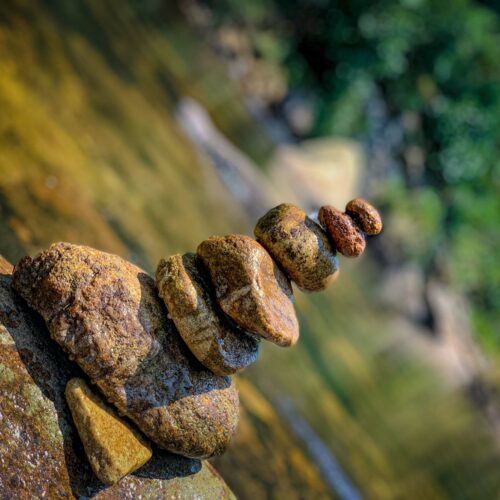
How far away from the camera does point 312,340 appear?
10.8 meters

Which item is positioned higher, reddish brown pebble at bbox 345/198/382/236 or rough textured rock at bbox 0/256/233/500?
reddish brown pebble at bbox 345/198/382/236

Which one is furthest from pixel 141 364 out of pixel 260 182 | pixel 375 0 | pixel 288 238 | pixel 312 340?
pixel 375 0

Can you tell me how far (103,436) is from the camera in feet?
12.4

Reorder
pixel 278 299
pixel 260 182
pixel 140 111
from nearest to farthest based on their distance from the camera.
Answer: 1. pixel 278 299
2. pixel 140 111
3. pixel 260 182

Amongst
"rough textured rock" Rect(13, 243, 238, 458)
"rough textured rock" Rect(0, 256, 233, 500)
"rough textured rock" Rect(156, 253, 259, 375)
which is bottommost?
"rough textured rock" Rect(0, 256, 233, 500)

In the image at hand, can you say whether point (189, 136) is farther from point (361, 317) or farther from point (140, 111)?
point (361, 317)

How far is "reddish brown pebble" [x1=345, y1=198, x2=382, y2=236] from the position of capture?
13.8 ft

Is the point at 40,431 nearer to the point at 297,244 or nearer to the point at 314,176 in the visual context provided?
the point at 297,244

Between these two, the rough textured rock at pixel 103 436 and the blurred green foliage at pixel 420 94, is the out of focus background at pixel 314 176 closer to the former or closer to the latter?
the blurred green foliage at pixel 420 94

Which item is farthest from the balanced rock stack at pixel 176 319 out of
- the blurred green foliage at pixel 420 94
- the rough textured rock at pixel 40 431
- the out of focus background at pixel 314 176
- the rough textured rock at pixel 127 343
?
the blurred green foliage at pixel 420 94

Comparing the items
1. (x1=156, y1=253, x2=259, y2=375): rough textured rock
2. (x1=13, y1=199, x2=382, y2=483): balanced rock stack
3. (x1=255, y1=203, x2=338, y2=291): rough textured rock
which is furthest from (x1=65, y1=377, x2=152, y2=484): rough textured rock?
(x1=255, y1=203, x2=338, y2=291): rough textured rock

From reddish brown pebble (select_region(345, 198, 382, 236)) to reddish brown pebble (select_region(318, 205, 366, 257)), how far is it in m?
0.05

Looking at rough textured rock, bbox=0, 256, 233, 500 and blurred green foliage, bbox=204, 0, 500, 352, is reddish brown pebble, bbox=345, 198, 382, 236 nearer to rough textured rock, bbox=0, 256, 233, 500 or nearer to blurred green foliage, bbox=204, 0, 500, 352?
rough textured rock, bbox=0, 256, 233, 500

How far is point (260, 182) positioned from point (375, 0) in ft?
24.9
